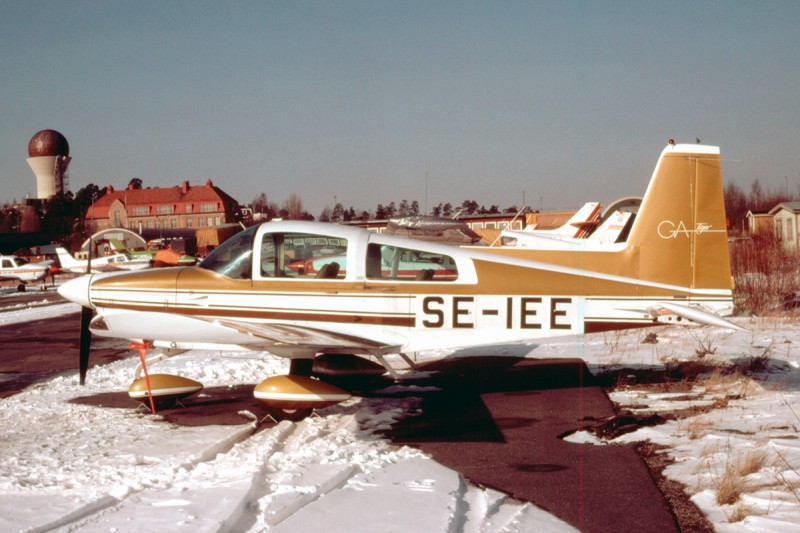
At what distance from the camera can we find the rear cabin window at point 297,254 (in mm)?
7836

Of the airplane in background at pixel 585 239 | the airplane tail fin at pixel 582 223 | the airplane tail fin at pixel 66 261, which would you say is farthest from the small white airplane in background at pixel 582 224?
the airplane tail fin at pixel 66 261

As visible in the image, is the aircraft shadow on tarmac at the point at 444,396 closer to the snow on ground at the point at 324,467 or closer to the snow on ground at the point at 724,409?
the snow on ground at the point at 324,467

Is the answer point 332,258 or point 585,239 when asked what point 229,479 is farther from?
point 585,239

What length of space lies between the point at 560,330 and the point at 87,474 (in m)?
4.85

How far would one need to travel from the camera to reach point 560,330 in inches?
306

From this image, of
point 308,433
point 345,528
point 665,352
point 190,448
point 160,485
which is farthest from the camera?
point 665,352

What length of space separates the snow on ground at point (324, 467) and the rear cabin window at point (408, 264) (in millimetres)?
1552

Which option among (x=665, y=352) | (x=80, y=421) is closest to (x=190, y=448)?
(x=80, y=421)

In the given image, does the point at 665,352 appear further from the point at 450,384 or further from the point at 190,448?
the point at 190,448

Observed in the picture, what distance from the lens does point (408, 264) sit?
7.83m

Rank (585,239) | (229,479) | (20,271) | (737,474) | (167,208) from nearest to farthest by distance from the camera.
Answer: (737,474), (229,479), (585,239), (20,271), (167,208)

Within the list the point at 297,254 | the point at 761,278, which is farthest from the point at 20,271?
the point at 761,278

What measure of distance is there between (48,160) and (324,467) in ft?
364

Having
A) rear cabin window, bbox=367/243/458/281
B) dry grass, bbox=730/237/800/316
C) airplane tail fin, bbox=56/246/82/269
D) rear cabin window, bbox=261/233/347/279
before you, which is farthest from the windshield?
airplane tail fin, bbox=56/246/82/269
